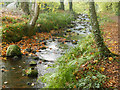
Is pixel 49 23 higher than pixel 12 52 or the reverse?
higher

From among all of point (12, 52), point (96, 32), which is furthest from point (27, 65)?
point (96, 32)

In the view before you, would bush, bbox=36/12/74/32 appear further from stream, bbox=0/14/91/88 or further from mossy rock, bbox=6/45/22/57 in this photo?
mossy rock, bbox=6/45/22/57

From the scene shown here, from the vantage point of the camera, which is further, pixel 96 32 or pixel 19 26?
pixel 19 26

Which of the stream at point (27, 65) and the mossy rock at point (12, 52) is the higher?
the mossy rock at point (12, 52)

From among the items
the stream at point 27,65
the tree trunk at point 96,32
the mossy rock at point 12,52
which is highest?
the tree trunk at point 96,32

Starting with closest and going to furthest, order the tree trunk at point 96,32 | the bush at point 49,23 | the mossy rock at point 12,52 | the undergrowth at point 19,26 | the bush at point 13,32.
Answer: the tree trunk at point 96,32 → the mossy rock at point 12,52 → the bush at point 13,32 → the undergrowth at point 19,26 → the bush at point 49,23

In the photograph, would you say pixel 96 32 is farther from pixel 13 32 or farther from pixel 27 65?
pixel 13 32

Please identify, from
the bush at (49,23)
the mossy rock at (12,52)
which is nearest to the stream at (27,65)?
the mossy rock at (12,52)

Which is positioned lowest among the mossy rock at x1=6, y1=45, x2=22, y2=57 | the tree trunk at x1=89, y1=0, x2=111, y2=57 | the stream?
the stream

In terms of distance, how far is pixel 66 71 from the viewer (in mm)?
5535

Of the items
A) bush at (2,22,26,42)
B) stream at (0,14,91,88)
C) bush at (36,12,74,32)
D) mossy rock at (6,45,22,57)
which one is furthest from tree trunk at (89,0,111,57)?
bush at (36,12,74,32)

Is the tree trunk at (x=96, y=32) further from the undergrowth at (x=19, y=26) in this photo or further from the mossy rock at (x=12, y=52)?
the undergrowth at (x=19, y=26)

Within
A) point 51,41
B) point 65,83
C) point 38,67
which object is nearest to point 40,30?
point 51,41

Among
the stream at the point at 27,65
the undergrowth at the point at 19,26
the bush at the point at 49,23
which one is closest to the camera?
the stream at the point at 27,65
